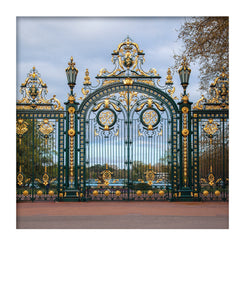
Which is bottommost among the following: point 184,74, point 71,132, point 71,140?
point 71,140

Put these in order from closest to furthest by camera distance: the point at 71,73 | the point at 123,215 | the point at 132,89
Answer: the point at 123,215 < the point at 71,73 < the point at 132,89

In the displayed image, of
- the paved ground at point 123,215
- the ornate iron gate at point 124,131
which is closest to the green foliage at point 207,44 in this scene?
the ornate iron gate at point 124,131

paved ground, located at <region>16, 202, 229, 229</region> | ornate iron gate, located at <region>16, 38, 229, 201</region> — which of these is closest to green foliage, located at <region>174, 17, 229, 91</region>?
ornate iron gate, located at <region>16, 38, 229, 201</region>

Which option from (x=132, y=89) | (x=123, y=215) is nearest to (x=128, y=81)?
(x=132, y=89)

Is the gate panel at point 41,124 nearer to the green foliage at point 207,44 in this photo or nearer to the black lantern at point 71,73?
the black lantern at point 71,73

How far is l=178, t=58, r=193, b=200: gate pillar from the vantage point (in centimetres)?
1016

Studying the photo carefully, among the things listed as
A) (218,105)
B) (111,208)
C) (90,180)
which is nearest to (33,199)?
(90,180)

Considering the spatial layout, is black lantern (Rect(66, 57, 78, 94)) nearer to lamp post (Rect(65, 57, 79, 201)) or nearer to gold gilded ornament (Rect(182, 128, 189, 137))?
lamp post (Rect(65, 57, 79, 201))

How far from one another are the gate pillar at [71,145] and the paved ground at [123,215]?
0.60 m

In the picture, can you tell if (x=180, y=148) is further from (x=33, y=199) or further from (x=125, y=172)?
(x=33, y=199)

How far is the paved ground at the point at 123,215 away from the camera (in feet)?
22.0

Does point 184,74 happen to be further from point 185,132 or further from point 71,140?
point 71,140

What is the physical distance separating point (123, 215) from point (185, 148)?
3.59 m

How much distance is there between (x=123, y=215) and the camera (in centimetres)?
780
